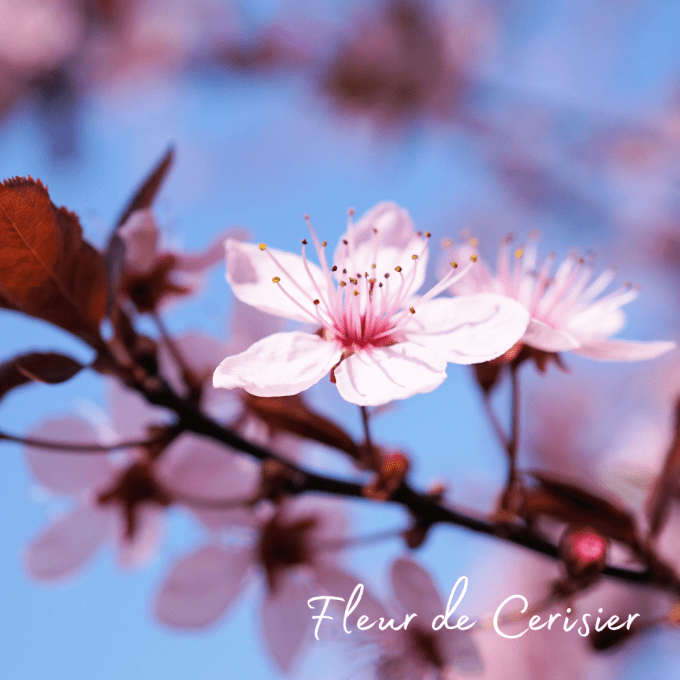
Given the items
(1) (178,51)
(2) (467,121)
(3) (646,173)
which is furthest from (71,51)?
(3) (646,173)

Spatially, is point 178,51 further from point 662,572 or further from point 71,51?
point 662,572

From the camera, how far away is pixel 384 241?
3.27 ft

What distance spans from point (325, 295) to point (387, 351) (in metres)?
0.14

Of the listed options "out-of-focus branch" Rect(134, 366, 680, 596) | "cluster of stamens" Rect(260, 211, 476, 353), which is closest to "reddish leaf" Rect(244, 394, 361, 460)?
"out-of-focus branch" Rect(134, 366, 680, 596)

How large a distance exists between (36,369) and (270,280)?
0.33 meters

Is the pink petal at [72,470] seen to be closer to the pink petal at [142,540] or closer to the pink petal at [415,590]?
the pink petal at [142,540]

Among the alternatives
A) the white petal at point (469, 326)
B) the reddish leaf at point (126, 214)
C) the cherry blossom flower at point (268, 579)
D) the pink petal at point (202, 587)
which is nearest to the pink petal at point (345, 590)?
the cherry blossom flower at point (268, 579)

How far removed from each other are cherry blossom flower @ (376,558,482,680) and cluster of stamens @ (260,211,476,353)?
408 millimetres

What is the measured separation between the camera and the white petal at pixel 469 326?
0.78 metres

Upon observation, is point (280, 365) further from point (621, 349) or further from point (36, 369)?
point (621, 349)

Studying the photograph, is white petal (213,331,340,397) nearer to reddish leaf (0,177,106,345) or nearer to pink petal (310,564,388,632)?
reddish leaf (0,177,106,345)

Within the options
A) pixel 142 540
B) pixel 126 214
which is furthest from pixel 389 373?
pixel 142 540

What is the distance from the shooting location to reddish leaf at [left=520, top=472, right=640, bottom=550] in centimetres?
101

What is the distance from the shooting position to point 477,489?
3.10 meters
